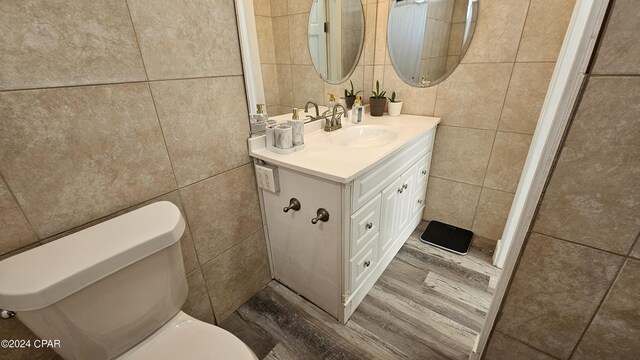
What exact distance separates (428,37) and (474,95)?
0.51m

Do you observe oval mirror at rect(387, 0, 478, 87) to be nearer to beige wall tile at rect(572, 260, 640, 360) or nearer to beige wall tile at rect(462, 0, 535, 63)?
beige wall tile at rect(462, 0, 535, 63)

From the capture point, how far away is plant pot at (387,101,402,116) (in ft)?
5.93

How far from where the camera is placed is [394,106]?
181 centimetres

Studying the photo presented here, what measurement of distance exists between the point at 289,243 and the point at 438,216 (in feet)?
4.34

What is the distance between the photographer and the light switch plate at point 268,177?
1170 mm

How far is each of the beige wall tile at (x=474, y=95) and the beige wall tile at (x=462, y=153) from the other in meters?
0.06

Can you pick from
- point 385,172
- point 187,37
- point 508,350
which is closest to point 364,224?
point 385,172

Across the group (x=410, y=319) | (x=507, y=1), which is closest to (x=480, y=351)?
(x=410, y=319)

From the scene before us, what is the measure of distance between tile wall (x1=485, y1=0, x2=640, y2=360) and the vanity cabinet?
0.59 metres

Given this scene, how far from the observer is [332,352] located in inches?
46.7

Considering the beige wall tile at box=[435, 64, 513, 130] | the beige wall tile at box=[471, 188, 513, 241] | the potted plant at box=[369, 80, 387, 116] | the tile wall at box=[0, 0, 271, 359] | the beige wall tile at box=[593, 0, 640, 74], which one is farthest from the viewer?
the potted plant at box=[369, 80, 387, 116]

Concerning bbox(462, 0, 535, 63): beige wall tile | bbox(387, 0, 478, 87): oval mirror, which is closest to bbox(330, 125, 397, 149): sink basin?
bbox(387, 0, 478, 87): oval mirror

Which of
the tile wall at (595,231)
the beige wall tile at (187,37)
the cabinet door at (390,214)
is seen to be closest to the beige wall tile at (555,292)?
the tile wall at (595,231)

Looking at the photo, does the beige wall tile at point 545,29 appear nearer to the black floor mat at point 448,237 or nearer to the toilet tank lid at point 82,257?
the black floor mat at point 448,237
